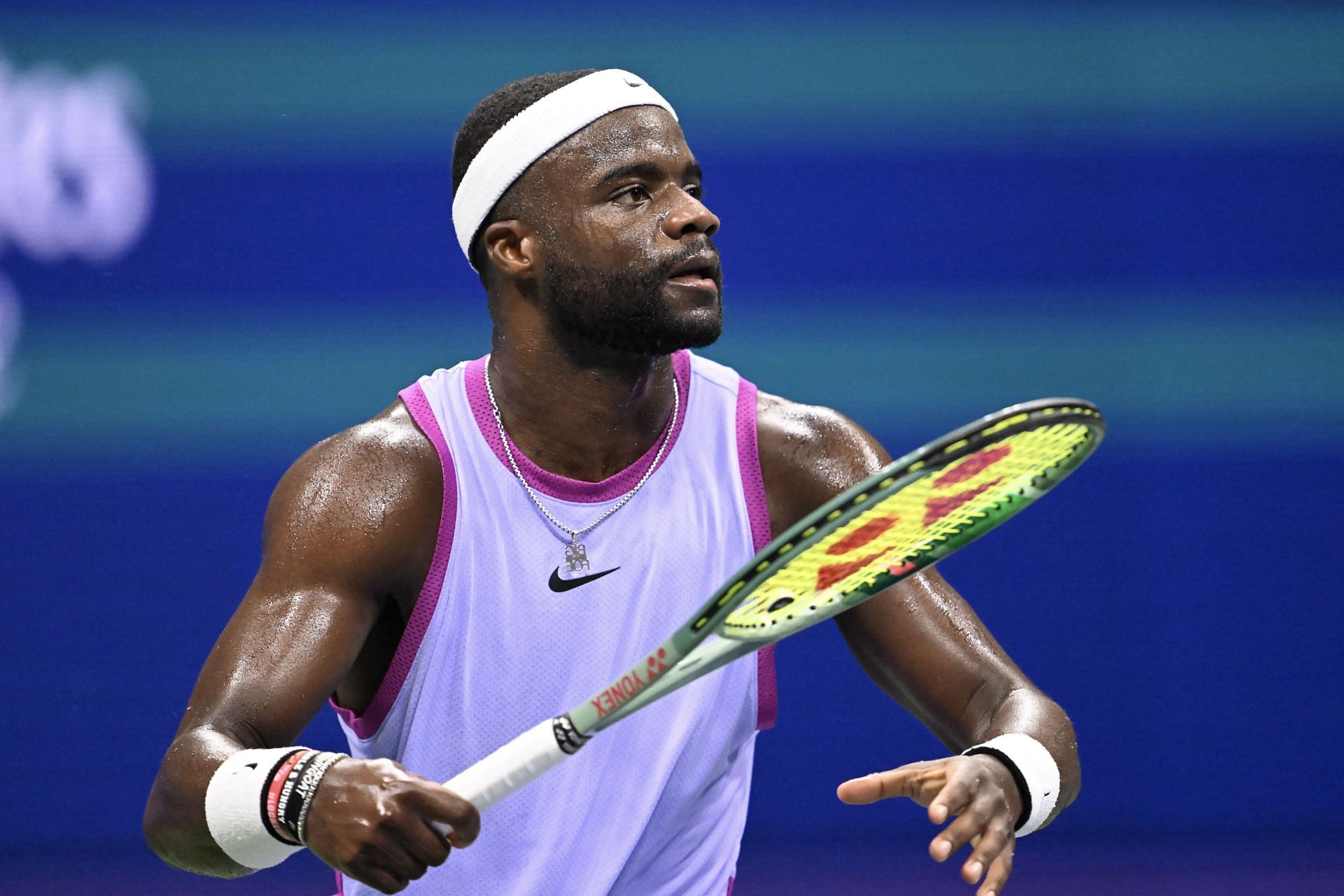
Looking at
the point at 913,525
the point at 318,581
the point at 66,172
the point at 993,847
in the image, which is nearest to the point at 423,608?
the point at 318,581

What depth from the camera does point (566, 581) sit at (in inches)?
90.4

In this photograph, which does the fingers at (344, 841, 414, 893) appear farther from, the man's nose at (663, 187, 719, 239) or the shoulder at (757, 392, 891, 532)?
the man's nose at (663, 187, 719, 239)

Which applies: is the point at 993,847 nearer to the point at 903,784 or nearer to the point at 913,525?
the point at 903,784

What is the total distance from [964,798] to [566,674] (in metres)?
0.66

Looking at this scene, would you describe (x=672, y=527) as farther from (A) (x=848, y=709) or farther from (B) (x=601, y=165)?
(A) (x=848, y=709)

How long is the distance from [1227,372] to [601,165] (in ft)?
8.23

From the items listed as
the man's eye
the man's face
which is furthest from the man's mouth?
the man's eye

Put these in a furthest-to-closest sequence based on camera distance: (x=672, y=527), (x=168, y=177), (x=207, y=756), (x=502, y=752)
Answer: (x=168, y=177) < (x=672, y=527) < (x=207, y=756) < (x=502, y=752)

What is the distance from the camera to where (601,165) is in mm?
2379

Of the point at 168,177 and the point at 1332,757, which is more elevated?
the point at 168,177

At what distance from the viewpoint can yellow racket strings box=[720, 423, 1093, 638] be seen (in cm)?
178

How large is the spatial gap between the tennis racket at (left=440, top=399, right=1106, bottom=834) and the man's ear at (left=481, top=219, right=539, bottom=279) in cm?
77

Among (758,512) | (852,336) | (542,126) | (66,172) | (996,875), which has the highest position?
(66,172)

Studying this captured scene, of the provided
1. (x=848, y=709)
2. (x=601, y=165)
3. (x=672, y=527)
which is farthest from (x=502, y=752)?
(x=848, y=709)
